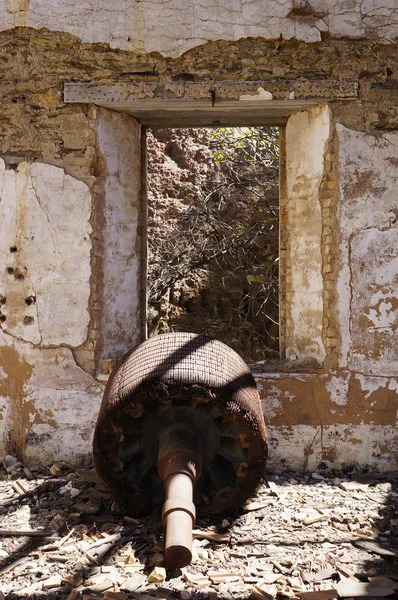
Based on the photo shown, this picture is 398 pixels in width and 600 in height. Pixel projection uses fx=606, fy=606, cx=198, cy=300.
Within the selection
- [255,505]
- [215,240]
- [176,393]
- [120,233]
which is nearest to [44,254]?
[120,233]

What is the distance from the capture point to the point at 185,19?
4.47 m

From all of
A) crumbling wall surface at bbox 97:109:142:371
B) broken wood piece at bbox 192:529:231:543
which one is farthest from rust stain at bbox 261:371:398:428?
broken wood piece at bbox 192:529:231:543

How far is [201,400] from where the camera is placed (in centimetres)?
334

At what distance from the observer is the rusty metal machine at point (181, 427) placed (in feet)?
10.9

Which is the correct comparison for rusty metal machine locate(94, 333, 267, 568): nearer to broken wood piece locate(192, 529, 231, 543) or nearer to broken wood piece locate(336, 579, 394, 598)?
broken wood piece locate(192, 529, 231, 543)

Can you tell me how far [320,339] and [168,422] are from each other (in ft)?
5.38

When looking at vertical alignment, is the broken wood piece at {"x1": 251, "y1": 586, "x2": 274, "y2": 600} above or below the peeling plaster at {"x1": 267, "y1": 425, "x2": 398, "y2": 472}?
below

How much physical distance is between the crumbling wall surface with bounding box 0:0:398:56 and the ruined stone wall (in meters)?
0.01

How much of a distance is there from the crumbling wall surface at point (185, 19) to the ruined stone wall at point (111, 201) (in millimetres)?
10

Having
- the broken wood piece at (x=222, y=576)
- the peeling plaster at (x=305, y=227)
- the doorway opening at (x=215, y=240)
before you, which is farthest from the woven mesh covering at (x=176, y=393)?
the doorway opening at (x=215, y=240)

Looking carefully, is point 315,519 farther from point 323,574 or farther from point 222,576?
point 222,576

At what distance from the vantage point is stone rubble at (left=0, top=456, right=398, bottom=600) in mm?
2891

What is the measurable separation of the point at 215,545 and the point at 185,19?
3.61 meters

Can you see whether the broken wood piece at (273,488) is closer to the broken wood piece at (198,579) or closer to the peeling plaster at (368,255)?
the peeling plaster at (368,255)
